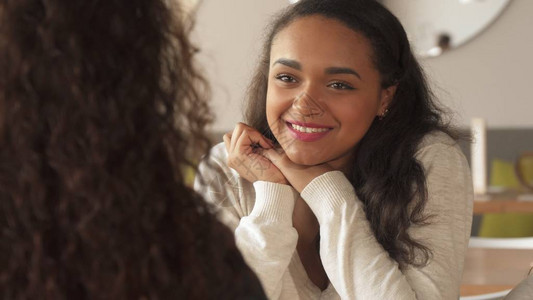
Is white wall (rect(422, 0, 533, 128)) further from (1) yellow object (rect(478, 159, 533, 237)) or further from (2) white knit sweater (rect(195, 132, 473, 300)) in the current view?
(2) white knit sweater (rect(195, 132, 473, 300))

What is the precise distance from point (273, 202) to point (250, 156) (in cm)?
19

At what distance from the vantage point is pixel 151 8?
0.67m

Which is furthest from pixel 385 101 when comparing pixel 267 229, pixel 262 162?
pixel 267 229

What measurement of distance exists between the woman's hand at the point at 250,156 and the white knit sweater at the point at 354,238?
0.18 ft

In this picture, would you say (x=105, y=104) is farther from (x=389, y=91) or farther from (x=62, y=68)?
(x=389, y=91)

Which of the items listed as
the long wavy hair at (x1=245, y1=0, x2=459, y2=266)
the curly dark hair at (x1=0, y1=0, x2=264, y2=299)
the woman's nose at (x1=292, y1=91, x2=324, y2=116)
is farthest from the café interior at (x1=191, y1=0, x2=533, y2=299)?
the curly dark hair at (x1=0, y1=0, x2=264, y2=299)

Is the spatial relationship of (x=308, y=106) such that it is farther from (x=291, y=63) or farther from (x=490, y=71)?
(x=490, y=71)

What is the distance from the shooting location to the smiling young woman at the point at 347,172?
1.51 metres

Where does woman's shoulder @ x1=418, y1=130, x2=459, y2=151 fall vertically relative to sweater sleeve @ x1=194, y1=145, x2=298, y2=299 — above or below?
above

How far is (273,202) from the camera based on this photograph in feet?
5.27

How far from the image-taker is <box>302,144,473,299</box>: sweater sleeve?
147 centimetres

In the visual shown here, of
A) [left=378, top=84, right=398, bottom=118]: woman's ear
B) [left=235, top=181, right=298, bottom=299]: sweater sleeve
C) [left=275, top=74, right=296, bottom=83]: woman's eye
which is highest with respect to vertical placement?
[left=275, top=74, right=296, bottom=83]: woman's eye

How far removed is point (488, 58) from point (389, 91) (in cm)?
320

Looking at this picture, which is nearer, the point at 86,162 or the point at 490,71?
the point at 86,162
